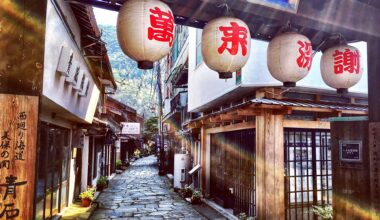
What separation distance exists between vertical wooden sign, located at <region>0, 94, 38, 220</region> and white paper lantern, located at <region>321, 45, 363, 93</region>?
491 centimetres

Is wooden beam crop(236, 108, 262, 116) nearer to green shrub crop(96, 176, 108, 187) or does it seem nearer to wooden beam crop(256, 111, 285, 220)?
wooden beam crop(256, 111, 285, 220)

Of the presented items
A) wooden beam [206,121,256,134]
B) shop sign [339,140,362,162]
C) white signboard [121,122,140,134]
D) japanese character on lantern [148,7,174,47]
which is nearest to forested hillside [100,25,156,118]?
white signboard [121,122,140,134]

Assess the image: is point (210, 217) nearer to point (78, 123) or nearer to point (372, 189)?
point (78, 123)

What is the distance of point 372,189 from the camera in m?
5.29

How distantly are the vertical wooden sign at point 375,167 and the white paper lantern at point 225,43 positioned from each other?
2689mm

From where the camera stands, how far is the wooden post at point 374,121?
5.24 metres

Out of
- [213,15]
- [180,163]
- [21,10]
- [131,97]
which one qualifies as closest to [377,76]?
[213,15]

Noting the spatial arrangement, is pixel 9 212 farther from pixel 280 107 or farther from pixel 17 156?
pixel 280 107

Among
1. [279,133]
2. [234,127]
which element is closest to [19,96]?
[279,133]

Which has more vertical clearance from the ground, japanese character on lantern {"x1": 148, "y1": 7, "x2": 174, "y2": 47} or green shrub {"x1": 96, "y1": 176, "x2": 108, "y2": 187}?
japanese character on lantern {"x1": 148, "y1": 7, "x2": 174, "y2": 47}

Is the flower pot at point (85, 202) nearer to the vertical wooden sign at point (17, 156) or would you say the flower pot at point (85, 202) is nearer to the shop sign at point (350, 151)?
the shop sign at point (350, 151)

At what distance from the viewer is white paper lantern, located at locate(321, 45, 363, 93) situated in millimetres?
5684

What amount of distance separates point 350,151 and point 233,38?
3.16 meters

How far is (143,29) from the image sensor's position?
162 inches
